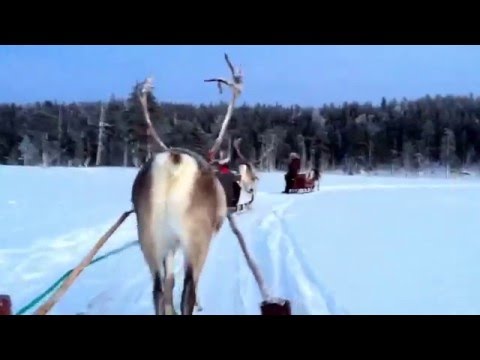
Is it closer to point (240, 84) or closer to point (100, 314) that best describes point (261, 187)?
point (240, 84)

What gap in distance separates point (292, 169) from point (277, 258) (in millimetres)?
437

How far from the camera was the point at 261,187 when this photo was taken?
11.9ft

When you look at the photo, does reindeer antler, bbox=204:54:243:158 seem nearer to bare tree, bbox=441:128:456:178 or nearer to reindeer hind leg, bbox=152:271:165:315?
reindeer hind leg, bbox=152:271:165:315

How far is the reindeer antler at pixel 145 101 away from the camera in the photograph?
113 inches

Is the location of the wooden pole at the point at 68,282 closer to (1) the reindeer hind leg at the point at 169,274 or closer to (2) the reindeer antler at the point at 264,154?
(1) the reindeer hind leg at the point at 169,274

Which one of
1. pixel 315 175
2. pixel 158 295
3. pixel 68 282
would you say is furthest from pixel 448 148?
pixel 68 282

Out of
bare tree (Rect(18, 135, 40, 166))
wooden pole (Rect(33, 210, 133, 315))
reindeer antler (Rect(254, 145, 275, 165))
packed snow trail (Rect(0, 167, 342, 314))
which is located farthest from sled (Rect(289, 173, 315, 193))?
bare tree (Rect(18, 135, 40, 166))

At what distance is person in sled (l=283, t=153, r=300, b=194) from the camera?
328 cm

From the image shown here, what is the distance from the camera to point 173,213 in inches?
108

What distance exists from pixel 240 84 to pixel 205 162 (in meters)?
0.40

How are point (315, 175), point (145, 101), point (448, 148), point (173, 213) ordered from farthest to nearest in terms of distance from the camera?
point (315, 175) → point (448, 148) → point (145, 101) → point (173, 213)

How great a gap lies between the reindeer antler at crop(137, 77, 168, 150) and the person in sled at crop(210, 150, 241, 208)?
0.69ft

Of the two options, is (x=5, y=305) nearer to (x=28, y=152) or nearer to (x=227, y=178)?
(x=28, y=152)
